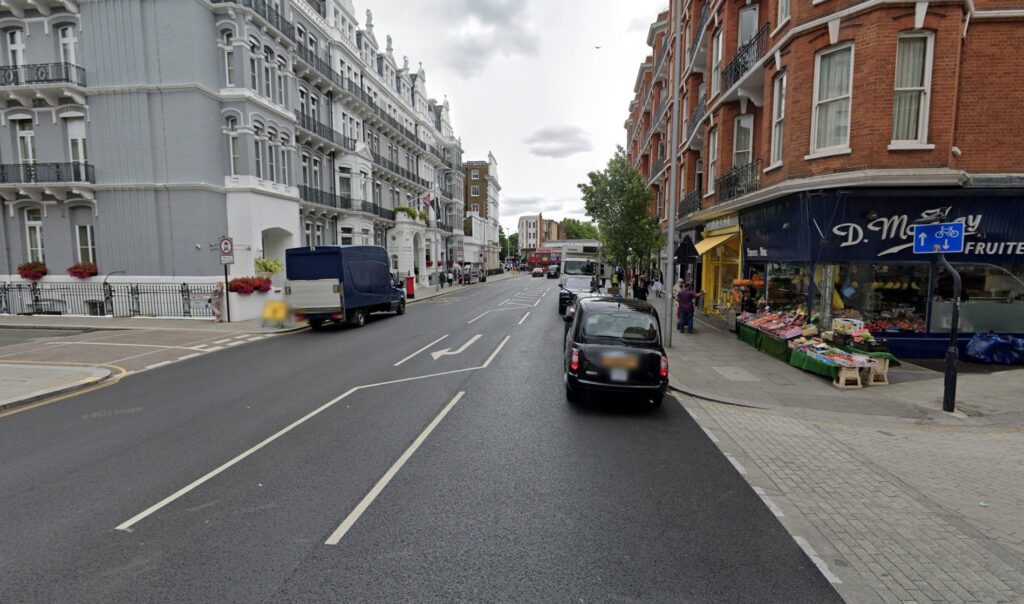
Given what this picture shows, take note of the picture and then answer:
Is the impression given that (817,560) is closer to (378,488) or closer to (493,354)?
(378,488)

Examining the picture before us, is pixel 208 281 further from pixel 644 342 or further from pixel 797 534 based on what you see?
pixel 797 534

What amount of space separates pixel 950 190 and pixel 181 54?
1046 inches

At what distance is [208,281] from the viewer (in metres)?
20.8

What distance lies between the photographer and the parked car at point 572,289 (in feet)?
67.6

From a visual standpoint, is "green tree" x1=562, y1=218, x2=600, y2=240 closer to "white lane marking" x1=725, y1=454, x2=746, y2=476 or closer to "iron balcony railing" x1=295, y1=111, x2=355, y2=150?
"iron balcony railing" x1=295, y1=111, x2=355, y2=150

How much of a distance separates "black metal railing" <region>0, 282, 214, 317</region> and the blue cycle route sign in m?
23.0

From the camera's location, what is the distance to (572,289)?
2111 centimetres

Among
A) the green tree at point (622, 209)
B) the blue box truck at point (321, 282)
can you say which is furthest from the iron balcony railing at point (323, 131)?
the green tree at point (622, 209)

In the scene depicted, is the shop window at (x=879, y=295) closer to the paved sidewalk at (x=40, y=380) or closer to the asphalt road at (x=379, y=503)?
the asphalt road at (x=379, y=503)

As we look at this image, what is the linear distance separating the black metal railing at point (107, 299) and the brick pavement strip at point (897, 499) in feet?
69.4

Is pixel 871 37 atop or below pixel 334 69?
below

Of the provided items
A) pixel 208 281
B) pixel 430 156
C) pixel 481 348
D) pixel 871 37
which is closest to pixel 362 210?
pixel 208 281

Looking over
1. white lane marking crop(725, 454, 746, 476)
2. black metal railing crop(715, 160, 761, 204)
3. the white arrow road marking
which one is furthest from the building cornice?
the white arrow road marking

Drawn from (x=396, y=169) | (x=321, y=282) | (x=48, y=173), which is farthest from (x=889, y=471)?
(x=396, y=169)
